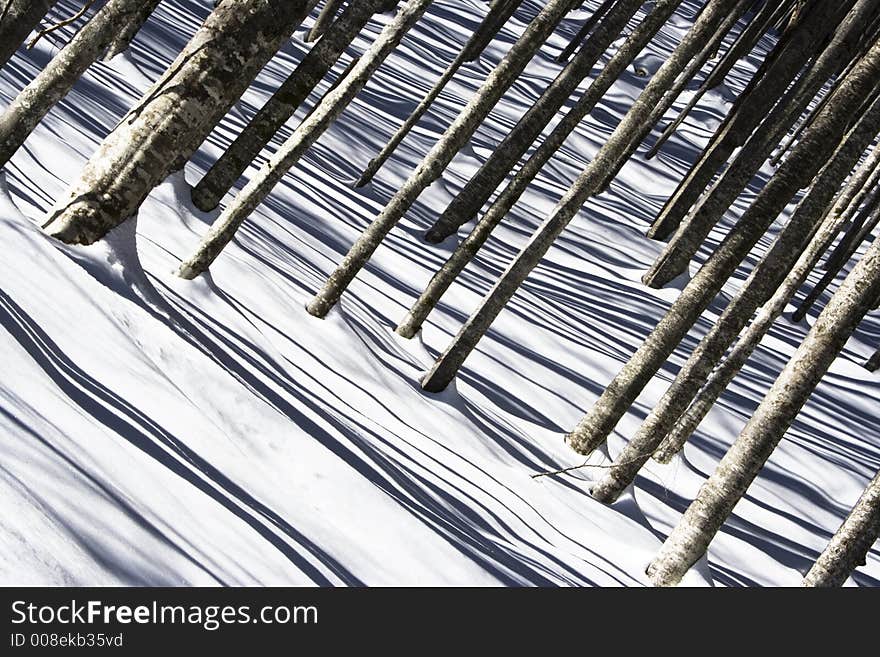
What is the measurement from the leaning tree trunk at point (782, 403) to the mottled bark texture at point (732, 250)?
0.89 meters

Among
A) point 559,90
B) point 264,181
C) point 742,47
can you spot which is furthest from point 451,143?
point 742,47

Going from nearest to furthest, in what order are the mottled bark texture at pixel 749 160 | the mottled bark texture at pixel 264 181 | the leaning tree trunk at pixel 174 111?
1. the leaning tree trunk at pixel 174 111
2. the mottled bark texture at pixel 264 181
3. the mottled bark texture at pixel 749 160

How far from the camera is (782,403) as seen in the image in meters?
6.16

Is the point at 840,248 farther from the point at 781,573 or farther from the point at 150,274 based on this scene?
the point at 150,274

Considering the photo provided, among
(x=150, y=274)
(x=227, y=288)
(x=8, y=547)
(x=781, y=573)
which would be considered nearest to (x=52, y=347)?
(x=8, y=547)

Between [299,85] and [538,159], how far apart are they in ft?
9.24

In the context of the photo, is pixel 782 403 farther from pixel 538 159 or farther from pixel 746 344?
pixel 538 159

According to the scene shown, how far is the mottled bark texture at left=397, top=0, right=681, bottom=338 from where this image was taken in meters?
8.94

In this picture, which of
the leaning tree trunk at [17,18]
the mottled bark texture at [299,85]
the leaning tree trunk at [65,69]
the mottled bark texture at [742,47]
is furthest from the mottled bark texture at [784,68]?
the mottled bark texture at [742,47]

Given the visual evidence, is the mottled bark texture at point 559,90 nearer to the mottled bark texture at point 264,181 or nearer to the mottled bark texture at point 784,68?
the mottled bark texture at point 784,68

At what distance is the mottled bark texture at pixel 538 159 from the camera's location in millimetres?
8938

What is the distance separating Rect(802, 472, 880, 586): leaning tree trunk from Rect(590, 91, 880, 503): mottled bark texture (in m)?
1.53

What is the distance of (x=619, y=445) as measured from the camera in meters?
10.3

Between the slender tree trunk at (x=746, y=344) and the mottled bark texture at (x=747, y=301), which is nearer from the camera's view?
the mottled bark texture at (x=747, y=301)
